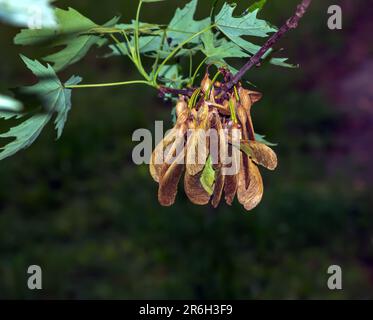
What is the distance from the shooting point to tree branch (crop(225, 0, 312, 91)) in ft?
2.31

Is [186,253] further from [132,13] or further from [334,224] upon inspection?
[132,13]

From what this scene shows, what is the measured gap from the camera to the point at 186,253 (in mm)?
2715

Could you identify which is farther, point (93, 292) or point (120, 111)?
point (120, 111)

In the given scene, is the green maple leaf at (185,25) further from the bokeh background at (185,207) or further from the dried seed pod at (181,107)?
the bokeh background at (185,207)

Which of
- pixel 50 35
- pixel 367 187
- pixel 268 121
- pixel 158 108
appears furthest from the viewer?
pixel 158 108

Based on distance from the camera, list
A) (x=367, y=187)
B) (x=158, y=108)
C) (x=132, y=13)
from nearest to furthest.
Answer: (x=367, y=187) → (x=158, y=108) → (x=132, y=13)

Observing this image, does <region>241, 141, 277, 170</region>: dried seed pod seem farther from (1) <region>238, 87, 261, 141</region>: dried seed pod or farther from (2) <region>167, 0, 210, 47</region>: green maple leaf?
(2) <region>167, 0, 210, 47</region>: green maple leaf

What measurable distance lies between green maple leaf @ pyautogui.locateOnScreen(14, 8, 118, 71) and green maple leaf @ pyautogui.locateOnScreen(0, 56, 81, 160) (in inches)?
0.8

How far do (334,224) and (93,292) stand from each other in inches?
38.9

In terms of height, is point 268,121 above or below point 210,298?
above

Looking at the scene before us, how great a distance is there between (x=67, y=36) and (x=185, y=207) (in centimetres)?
222

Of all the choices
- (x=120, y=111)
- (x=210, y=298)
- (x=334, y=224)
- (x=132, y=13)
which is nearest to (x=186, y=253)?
(x=210, y=298)

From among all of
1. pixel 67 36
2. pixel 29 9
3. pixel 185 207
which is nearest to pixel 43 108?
pixel 67 36

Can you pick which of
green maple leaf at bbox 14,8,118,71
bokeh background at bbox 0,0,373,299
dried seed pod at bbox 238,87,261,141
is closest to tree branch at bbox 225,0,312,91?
dried seed pod at bbox 238,87,261,141
